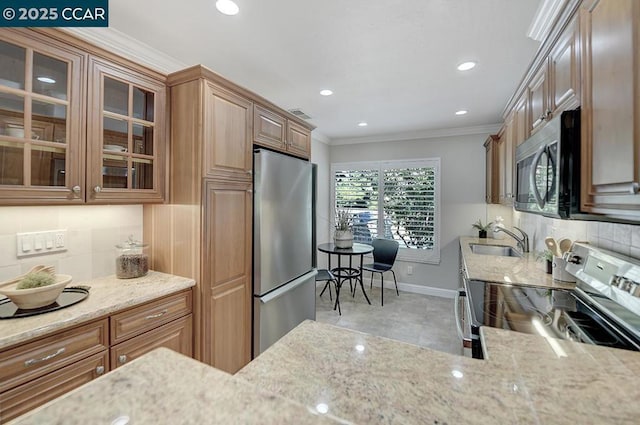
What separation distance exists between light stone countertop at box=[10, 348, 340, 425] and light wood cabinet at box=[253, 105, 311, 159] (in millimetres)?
1838

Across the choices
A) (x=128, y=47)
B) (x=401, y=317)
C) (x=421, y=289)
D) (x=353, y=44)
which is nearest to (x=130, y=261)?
(x=128, y=47)

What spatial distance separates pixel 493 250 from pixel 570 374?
2716 millimetres

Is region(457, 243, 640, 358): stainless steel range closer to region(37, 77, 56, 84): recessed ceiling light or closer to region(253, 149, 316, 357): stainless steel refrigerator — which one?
region(253, 149, 316, 357): stainless steel refrigerator

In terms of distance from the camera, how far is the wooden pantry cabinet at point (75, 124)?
131 centimetres

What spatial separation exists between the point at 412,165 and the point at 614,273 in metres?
3.40

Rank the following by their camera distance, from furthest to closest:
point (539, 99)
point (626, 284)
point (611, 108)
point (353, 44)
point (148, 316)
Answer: point (353, 44) → point (539, 99) → point (148, 316) → point (626, 284) → point (611, 108)

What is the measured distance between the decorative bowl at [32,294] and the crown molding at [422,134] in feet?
13.8

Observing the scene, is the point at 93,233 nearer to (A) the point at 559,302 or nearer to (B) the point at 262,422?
(B) the point at 262,422

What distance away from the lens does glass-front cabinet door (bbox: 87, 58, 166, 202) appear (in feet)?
5.17

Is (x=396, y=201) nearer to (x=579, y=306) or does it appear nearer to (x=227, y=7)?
(x=579, y=306)

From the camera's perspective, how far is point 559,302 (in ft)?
4.74

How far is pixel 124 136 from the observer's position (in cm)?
173

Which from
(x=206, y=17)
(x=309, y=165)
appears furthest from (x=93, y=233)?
(x=309, y=165)

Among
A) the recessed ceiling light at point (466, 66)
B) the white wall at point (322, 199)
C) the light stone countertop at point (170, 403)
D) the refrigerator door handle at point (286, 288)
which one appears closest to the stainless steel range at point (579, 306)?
the light stone countertop at point (170, 403)
